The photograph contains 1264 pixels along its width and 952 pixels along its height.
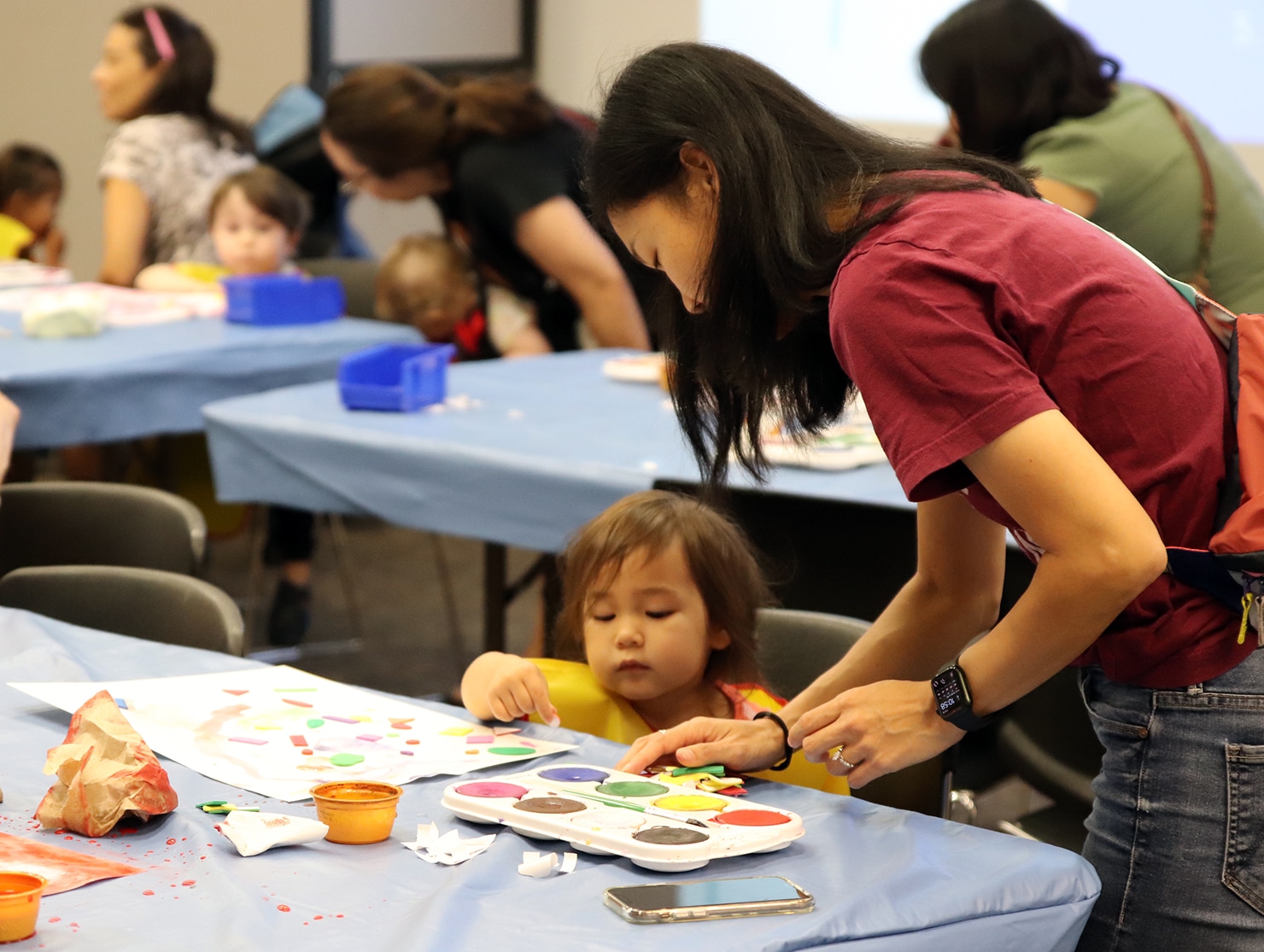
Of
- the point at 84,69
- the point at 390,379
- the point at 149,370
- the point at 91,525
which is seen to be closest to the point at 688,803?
the point at 91,525

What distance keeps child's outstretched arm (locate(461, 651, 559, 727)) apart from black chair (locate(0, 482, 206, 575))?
97 centimetres

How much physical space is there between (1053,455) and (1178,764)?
1.07ft

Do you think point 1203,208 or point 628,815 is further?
point 1203,208

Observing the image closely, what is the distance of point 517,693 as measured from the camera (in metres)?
1.44

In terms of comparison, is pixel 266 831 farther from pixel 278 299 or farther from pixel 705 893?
pixel 278 299

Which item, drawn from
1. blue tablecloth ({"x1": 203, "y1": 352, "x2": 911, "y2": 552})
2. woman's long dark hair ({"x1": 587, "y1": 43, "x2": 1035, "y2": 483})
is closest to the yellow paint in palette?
woman's long dark hair ({"x1": 587, "y1": 43, "x2": 1035, "y2": 483})

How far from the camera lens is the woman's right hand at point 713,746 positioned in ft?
4.28

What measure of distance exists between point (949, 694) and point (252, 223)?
3474mm

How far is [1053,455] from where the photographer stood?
1054mm

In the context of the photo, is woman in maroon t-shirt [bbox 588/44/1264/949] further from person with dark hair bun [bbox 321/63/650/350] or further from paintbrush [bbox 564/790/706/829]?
person with dark hair bun [bbox 321/63/650/350]

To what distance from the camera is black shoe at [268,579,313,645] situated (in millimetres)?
4141

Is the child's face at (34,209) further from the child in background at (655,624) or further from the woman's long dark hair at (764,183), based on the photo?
the woman's long dark hair at (764,183)

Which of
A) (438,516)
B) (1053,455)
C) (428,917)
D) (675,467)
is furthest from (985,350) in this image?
(438,516)

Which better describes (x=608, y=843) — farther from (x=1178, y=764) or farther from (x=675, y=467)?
(x=675, y=467)
